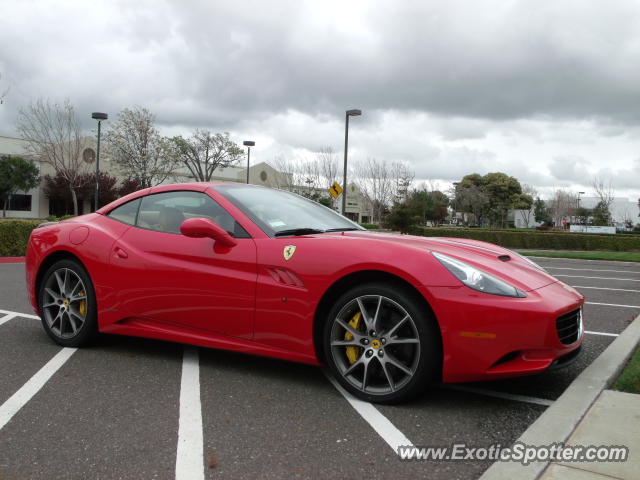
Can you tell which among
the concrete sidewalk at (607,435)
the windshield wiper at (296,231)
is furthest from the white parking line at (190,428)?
the concrete sidewalk at (607,435)

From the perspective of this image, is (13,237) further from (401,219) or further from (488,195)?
(488,195)

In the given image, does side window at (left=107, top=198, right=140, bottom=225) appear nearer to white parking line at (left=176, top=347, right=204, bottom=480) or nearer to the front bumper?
white parking line at (left=176, top=347, right=204, bottom=480)

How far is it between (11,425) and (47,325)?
186 centimetres

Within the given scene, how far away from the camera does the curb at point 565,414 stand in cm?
228

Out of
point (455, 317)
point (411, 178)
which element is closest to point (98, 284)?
point (455, 317)

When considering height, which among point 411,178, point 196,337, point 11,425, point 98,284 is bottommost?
point 11,425

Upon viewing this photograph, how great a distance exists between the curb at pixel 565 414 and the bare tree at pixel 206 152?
137 feet

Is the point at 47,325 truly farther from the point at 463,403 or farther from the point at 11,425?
the point at 463,403

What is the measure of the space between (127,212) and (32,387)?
1556mm

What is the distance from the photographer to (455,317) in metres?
2.96

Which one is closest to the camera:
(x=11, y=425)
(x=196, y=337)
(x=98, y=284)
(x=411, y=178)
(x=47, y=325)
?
(x=11, y=425)

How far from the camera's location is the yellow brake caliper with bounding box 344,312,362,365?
3.27 m

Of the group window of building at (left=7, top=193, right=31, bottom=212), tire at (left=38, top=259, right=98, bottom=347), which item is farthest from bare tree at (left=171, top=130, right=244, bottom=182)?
tire at (left=38, top=259, right=98, bottom=347)

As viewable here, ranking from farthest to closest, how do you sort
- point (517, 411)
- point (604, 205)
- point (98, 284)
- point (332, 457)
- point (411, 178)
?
1. point (604, 205)
2. point (411, 178)
3. point (98, 284)
4. point (517, 411)
5. point (332, 457)
